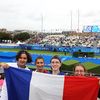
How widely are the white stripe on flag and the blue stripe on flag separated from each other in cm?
10

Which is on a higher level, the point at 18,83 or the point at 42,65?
the point at 42,65

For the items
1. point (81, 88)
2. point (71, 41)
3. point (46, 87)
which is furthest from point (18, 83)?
point (71, 41)

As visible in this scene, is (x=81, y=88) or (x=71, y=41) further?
(x=71, y=41)

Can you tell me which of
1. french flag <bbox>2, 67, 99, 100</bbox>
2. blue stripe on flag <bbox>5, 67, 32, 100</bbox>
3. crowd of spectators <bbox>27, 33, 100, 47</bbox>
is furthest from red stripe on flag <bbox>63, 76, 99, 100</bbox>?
crowd of spectators <bbox>27, 33, 100, 47</bbox>

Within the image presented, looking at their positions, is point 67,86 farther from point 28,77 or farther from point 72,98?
point 28,77

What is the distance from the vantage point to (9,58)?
2409 centimetres

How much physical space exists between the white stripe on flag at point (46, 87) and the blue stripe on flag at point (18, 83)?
0.33 ft

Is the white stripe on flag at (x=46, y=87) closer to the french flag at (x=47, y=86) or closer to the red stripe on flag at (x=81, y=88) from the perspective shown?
the french flag at (x=47, y=86)

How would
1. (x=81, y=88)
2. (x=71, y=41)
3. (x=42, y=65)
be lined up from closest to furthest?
(x=81, y=88), (x=42, y=65), (x=71, y=41)

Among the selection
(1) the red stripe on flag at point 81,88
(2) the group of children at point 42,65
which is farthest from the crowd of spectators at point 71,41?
(1) the red stripe on flag at point 81,88

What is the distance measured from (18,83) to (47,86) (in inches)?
21.8

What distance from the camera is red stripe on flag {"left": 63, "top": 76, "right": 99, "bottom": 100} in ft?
20.3

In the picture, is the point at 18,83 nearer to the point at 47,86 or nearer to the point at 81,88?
the point at 47,86

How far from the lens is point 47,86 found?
A: 6.38 m
